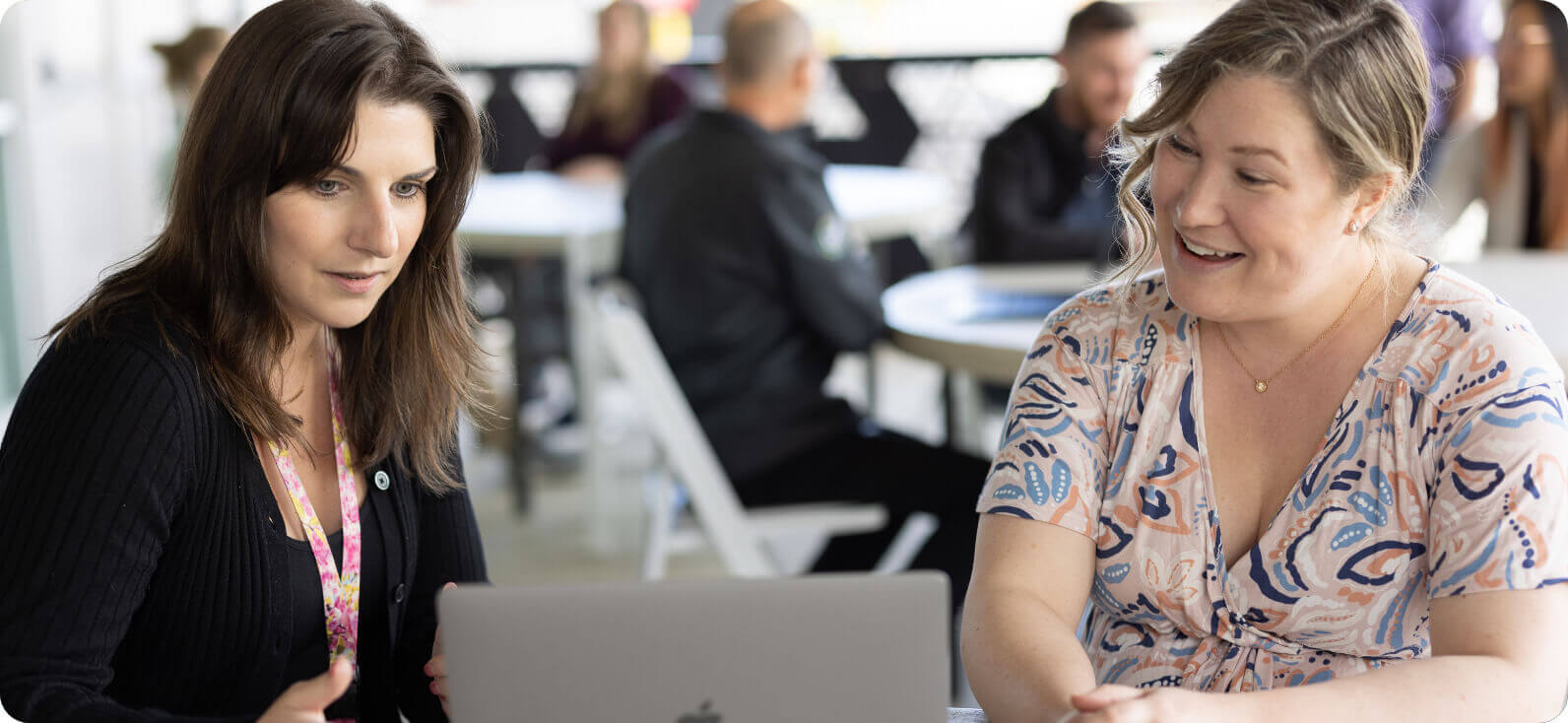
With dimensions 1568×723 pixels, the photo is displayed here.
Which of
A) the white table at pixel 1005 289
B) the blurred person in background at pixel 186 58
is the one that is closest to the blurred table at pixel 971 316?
the white table at pixel 1005 289

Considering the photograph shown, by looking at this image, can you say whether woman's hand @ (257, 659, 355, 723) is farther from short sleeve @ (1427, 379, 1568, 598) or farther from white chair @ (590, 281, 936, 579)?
white chair @ (590, 281, 936, 579)

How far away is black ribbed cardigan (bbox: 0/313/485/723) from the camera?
3.57 ft

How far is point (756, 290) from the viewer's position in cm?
294

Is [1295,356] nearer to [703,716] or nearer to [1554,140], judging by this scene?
[703,716]

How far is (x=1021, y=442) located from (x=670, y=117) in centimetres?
407

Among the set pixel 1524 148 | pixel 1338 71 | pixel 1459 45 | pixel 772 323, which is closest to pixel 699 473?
pixel 772 323

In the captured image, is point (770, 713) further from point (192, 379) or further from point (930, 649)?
point (192, 379)

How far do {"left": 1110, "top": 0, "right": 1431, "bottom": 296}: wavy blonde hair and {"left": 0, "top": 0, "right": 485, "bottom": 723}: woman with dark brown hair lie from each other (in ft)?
2.28

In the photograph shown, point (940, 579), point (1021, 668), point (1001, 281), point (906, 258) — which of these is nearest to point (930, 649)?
point (940, 579)

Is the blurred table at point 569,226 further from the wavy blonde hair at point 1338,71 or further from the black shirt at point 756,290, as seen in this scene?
the wavy blonde hair at point 1338,71

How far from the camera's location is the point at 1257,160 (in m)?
1.20

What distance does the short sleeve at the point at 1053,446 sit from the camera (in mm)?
1291

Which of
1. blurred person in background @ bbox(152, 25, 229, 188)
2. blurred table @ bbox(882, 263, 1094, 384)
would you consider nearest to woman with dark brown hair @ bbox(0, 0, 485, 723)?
blurred table @ bbox(882, 263, 1094, 384)

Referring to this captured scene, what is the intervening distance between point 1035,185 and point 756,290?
1013mm
